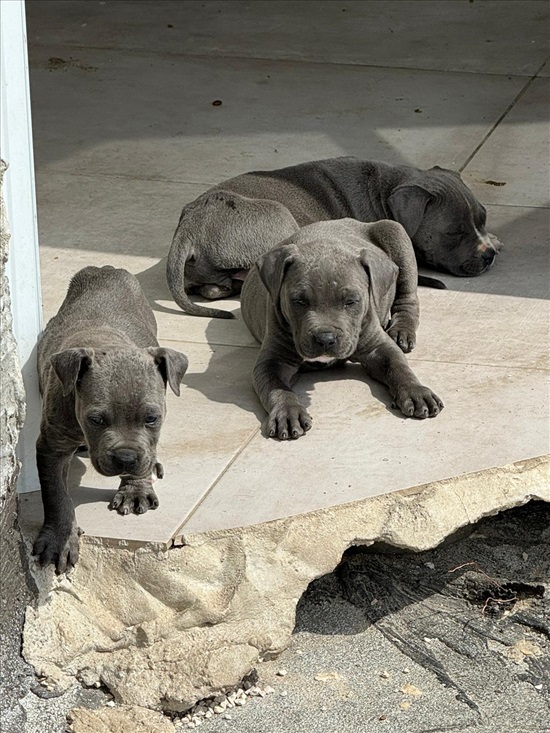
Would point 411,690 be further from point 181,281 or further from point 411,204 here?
point 411,204

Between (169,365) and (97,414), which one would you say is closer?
(97,414)

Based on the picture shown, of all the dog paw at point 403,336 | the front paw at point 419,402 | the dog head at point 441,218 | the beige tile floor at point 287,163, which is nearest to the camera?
the beige tile floor at point 287,163

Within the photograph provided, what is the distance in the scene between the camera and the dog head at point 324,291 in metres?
6.34

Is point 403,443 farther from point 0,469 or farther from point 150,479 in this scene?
point 0,469

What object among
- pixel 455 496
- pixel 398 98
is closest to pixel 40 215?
pixel 398 98

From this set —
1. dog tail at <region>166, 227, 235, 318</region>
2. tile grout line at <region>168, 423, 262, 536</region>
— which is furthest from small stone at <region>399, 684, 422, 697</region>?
dog tail at <region>166, 227, 235, 318</region>

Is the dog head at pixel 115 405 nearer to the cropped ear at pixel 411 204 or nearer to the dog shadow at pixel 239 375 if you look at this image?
the dog shadow at pixel 239 375

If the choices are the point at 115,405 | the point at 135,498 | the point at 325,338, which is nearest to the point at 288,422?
the point at 325,338

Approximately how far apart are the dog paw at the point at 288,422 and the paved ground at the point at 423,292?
7 cm

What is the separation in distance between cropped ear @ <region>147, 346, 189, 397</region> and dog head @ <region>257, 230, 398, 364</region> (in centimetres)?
118

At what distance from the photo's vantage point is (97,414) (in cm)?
502

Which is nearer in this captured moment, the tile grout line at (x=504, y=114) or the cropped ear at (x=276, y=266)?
the cropped ear at (x=276, y=266)

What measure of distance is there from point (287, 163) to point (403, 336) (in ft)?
10.5

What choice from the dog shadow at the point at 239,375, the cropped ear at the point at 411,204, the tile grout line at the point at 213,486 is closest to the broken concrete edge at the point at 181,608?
the tile grout line at the point at 213,486
